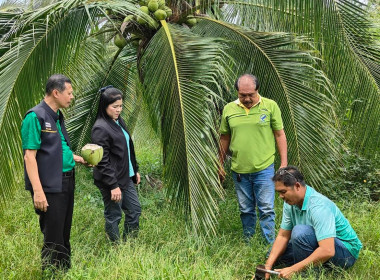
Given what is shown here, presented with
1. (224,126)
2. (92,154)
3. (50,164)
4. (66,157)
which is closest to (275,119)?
(224,126)

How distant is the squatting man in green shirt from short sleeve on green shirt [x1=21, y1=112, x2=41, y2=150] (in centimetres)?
166

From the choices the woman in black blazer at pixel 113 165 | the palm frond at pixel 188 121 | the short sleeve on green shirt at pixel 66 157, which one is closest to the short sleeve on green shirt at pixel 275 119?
the palm frond at pixel 188 121

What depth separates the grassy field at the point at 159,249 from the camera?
3.60 metres

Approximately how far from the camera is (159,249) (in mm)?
4332

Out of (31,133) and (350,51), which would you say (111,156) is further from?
(350,51)

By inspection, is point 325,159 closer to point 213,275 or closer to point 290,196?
point 290,196

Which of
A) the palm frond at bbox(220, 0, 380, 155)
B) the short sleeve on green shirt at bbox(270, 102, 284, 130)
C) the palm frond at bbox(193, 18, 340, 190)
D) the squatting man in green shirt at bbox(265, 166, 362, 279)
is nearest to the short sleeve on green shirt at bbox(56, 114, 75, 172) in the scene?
the squatting man in green shirt at bbox(265, 166, 362, 279)

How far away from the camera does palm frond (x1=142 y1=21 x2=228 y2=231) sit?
4188 mm

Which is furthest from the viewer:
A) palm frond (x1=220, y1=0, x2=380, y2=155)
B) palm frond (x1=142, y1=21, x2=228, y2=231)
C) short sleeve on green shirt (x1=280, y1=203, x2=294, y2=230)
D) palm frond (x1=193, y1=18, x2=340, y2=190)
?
palm frond (x1=193, y1=18, x2=340, y2=190)

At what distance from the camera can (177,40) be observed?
4828 mm

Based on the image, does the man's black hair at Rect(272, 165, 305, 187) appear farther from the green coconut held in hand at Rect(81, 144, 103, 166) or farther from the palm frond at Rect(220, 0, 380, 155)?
the palm frond at Rect(220, 0, 380, 155)

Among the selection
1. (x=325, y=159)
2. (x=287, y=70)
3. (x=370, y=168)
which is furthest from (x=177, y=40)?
(x=370, y=168)

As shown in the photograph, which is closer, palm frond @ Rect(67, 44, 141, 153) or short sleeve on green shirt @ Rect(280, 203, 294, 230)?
short sleeve on green shirt @ Rect(280, 203, 294, 230)

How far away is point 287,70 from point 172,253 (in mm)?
2145
